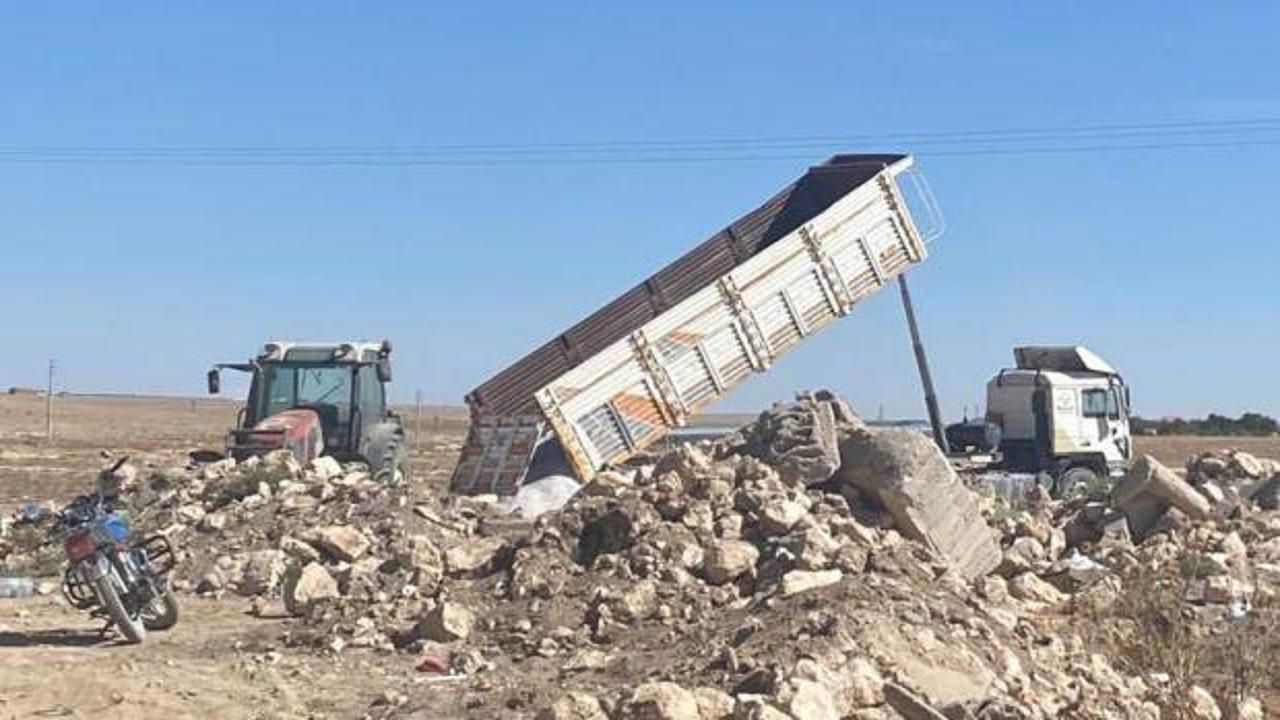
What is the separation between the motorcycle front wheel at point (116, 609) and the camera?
35.3 feet

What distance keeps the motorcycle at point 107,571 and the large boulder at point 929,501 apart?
5479 millimetres

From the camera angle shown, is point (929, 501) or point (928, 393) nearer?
point (929, 501)

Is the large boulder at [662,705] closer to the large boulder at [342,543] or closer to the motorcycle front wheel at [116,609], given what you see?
the motorcycle front wheel at [116,609]

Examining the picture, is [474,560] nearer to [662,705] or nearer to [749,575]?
[749,575]

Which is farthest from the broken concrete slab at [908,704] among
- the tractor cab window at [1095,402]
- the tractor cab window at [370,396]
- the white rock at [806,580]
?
the tractor cab window at [1095,402]

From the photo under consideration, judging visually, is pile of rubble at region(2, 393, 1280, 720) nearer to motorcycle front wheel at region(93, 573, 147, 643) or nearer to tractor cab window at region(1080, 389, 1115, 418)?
motorcycle front wheel at region(93, 573, 147, 643)

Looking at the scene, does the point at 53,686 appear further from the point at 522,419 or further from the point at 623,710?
the point at 522,419

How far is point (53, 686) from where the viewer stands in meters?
9.24

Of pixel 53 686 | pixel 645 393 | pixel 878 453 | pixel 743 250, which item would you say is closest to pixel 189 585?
pixel 53 686

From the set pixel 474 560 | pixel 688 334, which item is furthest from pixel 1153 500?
pixel 474 560

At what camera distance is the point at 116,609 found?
10.8m

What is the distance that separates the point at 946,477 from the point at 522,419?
7753 millimetres

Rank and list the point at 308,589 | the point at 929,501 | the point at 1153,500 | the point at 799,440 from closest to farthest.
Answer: the point at 308,589
the point at 929,501
the point at 799,440
the point at 1153,500

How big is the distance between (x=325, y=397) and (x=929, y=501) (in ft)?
30.8
